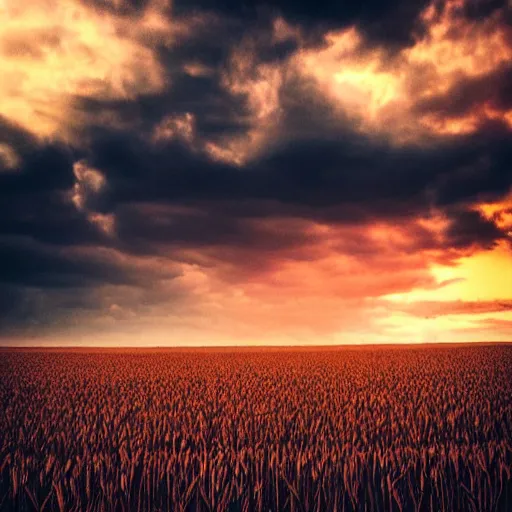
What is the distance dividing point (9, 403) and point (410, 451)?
36.2ft

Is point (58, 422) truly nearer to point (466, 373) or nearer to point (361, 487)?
point (361, 487)

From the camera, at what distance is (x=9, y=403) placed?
13.2 meters

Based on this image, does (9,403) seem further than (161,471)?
Yes

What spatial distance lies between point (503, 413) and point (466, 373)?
1220 cm

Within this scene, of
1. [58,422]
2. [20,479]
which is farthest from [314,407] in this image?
[20,479]

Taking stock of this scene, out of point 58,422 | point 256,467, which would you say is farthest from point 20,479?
point 58,422

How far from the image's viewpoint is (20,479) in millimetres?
5754

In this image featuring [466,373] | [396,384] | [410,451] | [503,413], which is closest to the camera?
[410,451]

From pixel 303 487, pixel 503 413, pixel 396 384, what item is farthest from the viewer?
pixel 396 384

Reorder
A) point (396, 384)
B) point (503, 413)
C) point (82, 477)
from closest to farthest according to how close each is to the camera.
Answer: point (82, 477) < point (503, 413) < point (396, 384)

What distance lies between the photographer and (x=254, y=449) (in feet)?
23.8

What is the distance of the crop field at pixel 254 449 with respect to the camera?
540 centimetres

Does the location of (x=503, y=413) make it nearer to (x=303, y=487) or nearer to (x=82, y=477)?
(x=303, y=487)

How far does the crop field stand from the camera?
17.7 ft
